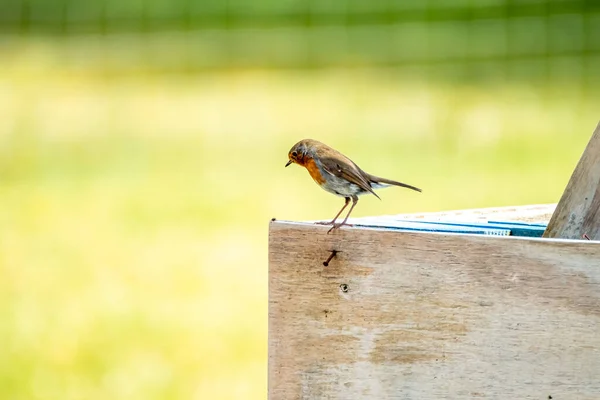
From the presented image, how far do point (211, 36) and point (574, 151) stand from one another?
5.53m

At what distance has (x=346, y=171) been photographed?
2.40 meters

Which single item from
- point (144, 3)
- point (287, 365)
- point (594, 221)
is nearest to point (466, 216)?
point (594, 221)

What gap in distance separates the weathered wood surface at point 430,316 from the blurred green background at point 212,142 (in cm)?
288

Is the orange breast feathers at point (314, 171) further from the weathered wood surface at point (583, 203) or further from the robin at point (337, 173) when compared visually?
the weathered wood surface at point (583, 203)

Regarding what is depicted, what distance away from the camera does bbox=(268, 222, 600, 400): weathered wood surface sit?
1.60 meters

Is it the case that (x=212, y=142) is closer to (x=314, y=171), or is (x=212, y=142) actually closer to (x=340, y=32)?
(x=340, y=32)

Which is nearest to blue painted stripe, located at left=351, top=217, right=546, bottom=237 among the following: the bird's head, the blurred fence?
the bird's head

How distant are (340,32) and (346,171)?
11136mm

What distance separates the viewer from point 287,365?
1.78 metres

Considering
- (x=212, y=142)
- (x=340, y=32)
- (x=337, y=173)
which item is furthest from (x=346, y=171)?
(x=340, y=32)

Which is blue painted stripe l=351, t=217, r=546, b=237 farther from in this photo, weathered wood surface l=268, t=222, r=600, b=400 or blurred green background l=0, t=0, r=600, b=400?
blurred green background l=0, t=0, r=600, b=400

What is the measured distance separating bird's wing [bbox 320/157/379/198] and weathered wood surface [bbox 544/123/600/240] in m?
0.60

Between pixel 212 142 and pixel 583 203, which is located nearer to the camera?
pixel 583 203

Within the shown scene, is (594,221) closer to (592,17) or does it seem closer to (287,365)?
(287,365)
